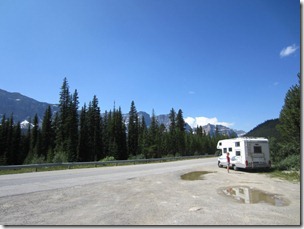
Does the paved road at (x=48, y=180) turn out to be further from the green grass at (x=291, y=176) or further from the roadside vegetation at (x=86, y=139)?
the roadside vegetation at (x=86, y=139)

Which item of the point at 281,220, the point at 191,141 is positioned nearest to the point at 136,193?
the point at 281,220

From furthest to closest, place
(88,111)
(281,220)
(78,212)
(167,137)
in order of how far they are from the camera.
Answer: (167,137) < (88,111) < (78,212) < (281,220)

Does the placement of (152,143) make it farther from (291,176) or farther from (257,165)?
(291,176)

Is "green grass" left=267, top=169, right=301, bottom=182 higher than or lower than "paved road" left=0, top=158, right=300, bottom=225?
lower

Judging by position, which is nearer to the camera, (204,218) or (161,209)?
(204,218)

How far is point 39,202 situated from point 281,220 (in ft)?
24.8

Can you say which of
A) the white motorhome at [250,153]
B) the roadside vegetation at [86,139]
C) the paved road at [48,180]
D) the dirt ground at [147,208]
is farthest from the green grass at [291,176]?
the roadside vegetation at [86,139]

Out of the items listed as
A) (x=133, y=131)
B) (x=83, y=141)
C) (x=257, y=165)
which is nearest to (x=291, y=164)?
(x=257, y=165)

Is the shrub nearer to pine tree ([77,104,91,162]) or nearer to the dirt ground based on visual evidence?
the dirt ground

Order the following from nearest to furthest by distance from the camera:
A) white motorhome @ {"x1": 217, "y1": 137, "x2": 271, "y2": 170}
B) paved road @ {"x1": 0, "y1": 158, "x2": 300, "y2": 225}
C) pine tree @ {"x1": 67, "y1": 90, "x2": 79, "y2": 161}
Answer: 1. paved road @ {"x1": 0, "y1": 158, "x2": 300, "y2": 225}
2. white motorhome @ {"x1": 217, "y1": 137, "x2": 271, "y2": 170}
3. pine tree @ {"x1": 67, "y1": 90, "x2": 79, "y2": 161}

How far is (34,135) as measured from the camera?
77375mm

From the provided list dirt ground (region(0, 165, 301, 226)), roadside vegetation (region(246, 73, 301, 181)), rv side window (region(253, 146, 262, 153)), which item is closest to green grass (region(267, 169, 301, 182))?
rv side window (region(253, 146, 262, 153))

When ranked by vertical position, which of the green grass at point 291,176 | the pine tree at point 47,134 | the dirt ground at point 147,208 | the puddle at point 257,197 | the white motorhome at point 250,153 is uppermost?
the pine tree at point 47,134

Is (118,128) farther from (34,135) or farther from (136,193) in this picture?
(136,193)
